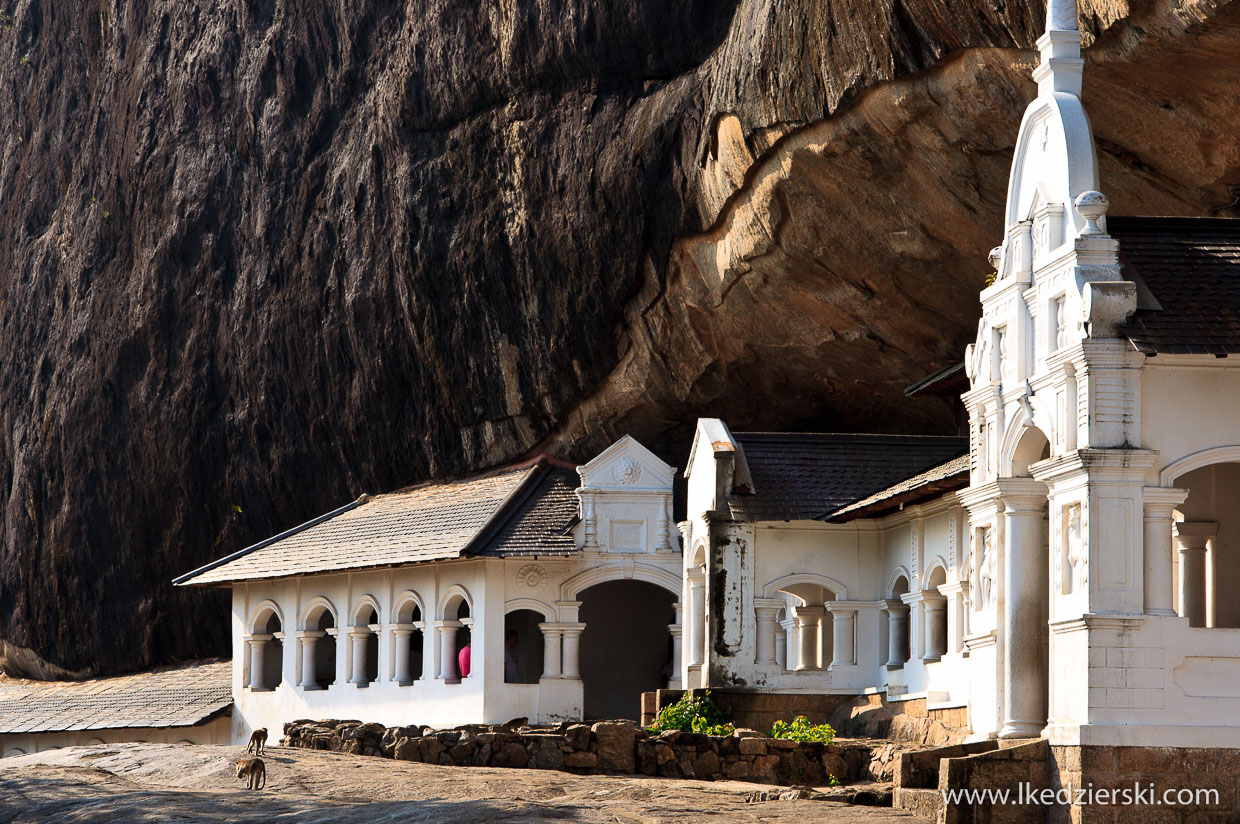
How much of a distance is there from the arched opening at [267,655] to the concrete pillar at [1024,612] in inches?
859

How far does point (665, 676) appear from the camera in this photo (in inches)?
1378

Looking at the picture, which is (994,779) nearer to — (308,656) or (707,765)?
(707,765)

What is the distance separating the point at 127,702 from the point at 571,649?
1405 cm

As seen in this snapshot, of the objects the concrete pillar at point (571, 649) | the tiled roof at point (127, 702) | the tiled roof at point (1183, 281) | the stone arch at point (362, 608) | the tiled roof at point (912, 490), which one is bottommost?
the tiled roof at point (127, 702)

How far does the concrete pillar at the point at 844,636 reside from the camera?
25675 mm

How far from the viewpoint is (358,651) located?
33594 millimetres

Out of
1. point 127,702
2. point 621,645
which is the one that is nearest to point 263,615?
point 127,702

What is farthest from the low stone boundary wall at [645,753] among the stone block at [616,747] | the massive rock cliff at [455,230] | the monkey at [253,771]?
the massive rock cliff at [455,230]

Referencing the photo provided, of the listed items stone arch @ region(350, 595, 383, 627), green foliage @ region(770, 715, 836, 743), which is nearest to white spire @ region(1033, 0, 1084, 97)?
green foliage @ region(770, 715, 836, 743)

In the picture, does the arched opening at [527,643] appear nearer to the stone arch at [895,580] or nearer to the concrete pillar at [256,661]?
the concrete pillar at [256,661]

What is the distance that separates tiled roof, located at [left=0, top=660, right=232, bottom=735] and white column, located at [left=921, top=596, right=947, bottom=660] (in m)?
19.0

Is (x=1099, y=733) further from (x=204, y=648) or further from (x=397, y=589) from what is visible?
(x=204, y=648)

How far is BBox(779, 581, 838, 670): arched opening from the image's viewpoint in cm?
2822

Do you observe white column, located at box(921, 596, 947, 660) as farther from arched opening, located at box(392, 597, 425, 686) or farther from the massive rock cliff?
arched opening, located at box(392, 597, 425, 686)
